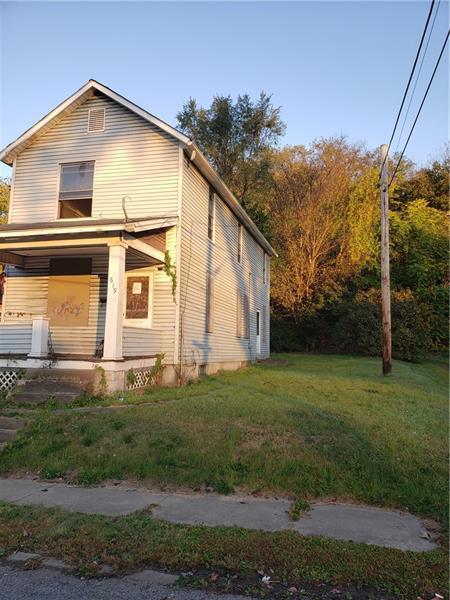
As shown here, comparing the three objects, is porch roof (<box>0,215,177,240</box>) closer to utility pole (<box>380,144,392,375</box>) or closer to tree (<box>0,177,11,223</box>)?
utility pole (<box>380,144,392,375</box>)

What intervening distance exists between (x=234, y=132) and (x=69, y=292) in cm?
2230

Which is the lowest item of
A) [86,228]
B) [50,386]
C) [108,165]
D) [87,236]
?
[50,386]


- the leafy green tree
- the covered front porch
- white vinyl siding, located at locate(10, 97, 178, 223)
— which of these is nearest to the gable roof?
white vinyl siding, located at locate(10, 97, 178, 223)

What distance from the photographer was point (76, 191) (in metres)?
13.4

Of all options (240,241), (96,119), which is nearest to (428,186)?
(240,241)

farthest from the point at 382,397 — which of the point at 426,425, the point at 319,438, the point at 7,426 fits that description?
the point at 7,426

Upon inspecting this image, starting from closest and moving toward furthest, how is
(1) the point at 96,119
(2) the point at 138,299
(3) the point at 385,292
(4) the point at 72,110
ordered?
(2) the point at 138,299
(1) the point at 96,119
(4) the point at 72,110
(3) the point at 385,292

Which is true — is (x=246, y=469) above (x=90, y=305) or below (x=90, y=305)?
below

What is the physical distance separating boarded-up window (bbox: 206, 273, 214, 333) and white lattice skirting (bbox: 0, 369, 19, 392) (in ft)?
20.2

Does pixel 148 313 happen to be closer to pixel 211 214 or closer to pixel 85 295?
pixel 85 295

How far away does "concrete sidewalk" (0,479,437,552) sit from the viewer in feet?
13.9

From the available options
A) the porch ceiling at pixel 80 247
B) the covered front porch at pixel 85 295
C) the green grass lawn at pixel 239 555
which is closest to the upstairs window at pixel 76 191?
the covered front porch at pixel 85 295

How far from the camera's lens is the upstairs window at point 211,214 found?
15.3 meters

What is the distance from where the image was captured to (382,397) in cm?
1047
